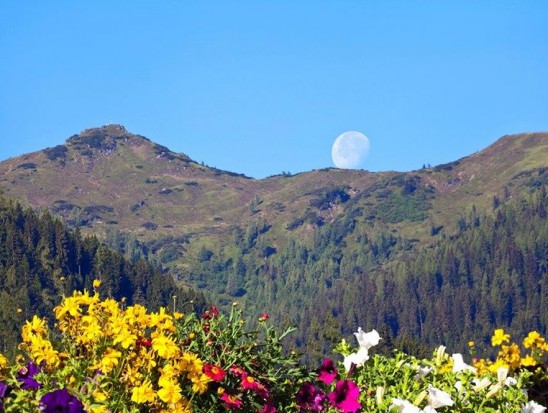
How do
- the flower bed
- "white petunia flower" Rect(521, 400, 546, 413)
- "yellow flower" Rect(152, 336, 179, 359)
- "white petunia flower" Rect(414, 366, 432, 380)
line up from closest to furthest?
"yellow flower" Rect(152, 336, 179, 359) → the flower bed → "white petunia flower" Rect(521, 400, 546, 413) → "white petunia flower" Rect(414, 366, 432, 380)

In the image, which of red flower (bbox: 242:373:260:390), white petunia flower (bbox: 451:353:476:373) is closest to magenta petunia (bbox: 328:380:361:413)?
red flower (bbox: 242:373:260:390)

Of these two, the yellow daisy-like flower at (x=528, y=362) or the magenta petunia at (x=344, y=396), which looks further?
the yellow daisy-like flower at (x=528, y=362)

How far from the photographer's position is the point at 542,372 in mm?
9742

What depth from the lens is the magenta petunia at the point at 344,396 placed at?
8.03 meters

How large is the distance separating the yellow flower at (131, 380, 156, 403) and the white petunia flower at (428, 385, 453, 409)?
2.25 metres

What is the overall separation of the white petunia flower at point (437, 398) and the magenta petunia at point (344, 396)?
69 centimetres

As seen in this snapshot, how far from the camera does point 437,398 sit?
757 cm

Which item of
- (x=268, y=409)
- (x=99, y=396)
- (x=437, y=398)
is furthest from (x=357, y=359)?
(x=99, y=396)

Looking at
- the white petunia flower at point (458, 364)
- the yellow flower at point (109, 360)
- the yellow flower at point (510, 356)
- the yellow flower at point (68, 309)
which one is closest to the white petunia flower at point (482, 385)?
the white petunia flower at point (458, 364)

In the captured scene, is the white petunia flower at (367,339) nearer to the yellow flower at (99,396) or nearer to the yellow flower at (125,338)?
the yellow flower at (125,338)

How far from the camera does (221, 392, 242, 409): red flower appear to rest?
25.8ft

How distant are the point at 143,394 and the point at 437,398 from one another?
2.38 m

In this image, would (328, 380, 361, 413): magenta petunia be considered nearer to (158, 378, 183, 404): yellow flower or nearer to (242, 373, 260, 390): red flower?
(242, 373, 260, 390): red flower

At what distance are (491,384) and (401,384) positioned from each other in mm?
885
